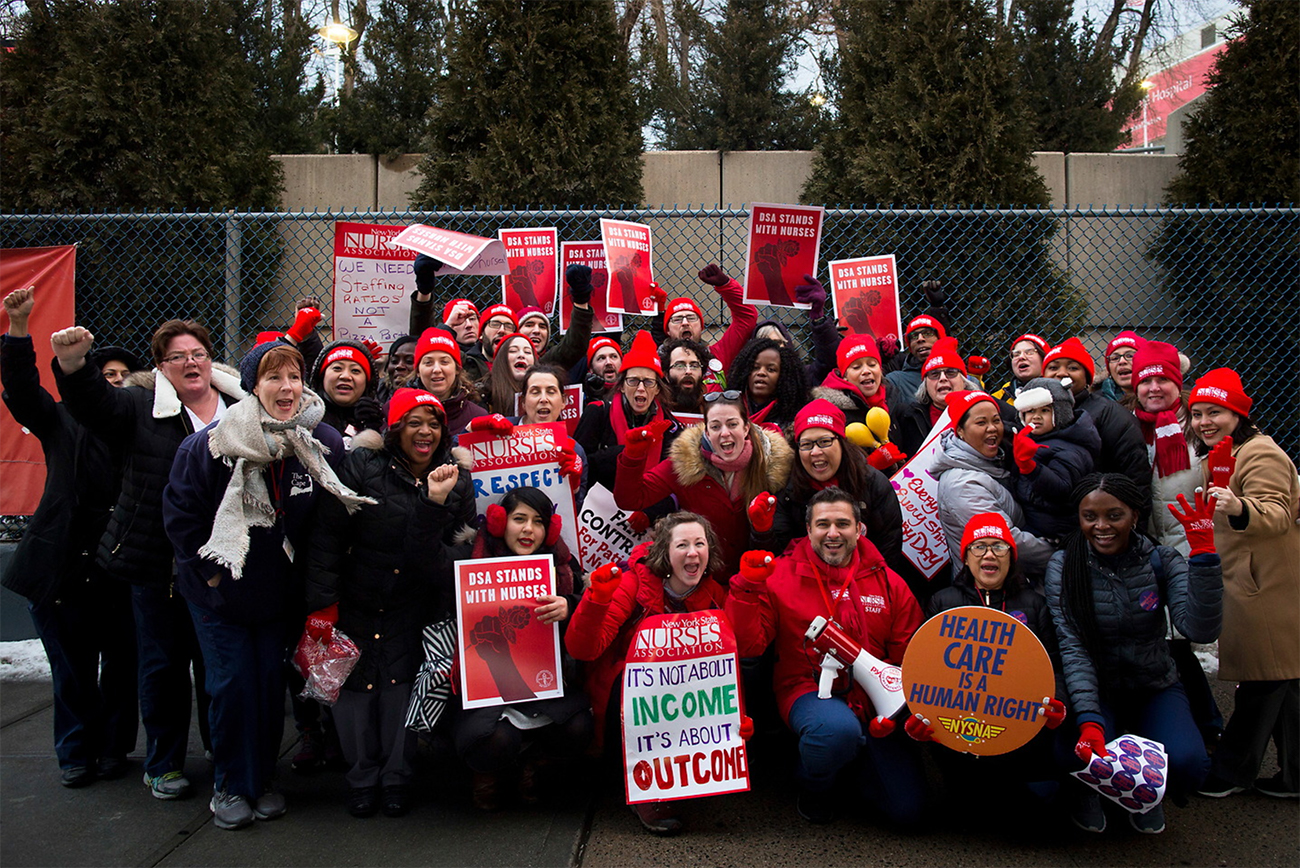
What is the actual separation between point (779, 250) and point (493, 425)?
2.39 meters

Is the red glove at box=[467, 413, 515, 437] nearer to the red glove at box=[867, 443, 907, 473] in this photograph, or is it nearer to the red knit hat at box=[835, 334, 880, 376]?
the red glove at box=[867, 443, 907, 473]

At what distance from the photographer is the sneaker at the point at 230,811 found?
3.60m

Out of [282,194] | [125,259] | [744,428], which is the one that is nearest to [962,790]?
[744,428]

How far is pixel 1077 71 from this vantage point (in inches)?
444

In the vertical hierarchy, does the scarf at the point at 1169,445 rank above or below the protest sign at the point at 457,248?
below

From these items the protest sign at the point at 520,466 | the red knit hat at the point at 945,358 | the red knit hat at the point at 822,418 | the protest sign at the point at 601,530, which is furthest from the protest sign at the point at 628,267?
the red knit hat at the point at 822,418

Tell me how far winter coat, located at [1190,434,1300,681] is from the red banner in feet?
21.2

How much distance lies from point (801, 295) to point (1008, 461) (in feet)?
5.48

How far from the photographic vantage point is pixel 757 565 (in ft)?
11.6

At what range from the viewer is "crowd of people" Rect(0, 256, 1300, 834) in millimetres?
3557

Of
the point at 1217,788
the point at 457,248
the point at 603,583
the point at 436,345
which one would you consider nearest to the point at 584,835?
the point at 603,583

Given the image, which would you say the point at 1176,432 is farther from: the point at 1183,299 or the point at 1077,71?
the point at 1077,71

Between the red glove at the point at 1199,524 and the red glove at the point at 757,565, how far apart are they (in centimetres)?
154

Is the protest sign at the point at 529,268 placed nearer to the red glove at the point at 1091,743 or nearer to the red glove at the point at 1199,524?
the red glove at the point at 1199,524
